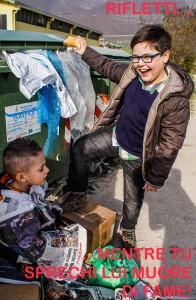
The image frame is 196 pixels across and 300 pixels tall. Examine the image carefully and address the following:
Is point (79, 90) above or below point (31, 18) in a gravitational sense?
below

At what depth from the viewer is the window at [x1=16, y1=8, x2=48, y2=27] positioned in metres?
6.71

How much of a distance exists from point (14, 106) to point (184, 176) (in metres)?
2.91

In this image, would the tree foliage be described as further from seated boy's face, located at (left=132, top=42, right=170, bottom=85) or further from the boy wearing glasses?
seated boy's face, located at (left=132, top=42, right=170, bottom=85)

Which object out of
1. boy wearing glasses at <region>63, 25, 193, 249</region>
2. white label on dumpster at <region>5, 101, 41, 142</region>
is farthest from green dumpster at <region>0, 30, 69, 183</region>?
boy wearing glasses at <region>63, 25, 193, 249</region>

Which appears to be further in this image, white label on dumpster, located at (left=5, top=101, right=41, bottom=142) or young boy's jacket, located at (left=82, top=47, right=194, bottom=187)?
white label on dumpster, located at (left=5, top=101, right=41, bottom=142)

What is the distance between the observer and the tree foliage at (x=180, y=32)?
14.4 meters

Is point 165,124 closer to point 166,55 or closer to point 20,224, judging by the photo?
point 166,55

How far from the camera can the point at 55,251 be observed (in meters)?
1.93

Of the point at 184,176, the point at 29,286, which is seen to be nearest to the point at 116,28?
the point at 184,176

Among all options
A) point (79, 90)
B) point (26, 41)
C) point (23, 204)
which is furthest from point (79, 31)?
point (23, 204)

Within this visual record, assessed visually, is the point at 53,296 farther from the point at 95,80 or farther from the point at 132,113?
the point at 95,80

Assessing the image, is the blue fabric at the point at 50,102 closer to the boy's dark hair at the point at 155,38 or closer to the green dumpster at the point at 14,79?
the green dumpster at the point at 14,79

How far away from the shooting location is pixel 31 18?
705cm

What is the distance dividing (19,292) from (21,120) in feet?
4.65
